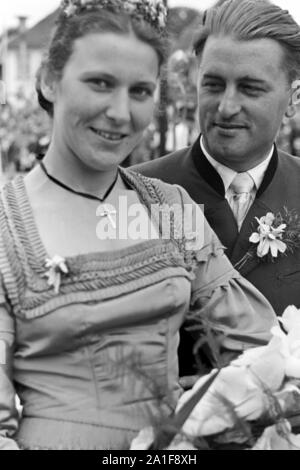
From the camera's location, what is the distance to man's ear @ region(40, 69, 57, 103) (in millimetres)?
2045

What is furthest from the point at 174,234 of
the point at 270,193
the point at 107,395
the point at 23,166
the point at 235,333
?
the point at 23,166

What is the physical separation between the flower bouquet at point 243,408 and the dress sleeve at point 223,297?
6.9 inches

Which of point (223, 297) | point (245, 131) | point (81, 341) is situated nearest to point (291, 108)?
point (245, 131)

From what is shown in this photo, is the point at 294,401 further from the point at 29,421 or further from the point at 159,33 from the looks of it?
the point at 159,33

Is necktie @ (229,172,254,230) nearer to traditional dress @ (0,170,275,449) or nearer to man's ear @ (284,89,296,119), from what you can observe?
man's ear @ (284,89,296,119)

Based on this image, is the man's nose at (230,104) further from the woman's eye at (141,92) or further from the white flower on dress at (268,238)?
the woman's eye at (141,92)

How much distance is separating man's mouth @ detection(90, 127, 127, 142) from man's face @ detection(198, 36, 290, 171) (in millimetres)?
717

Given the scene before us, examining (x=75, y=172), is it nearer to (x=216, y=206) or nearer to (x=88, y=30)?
(x=88, y=30)

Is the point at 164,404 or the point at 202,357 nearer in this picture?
the point at 164,404

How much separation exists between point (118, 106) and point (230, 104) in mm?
756

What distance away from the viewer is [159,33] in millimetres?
2061
